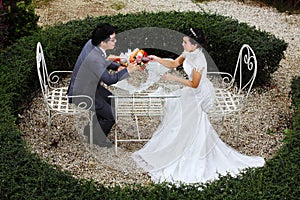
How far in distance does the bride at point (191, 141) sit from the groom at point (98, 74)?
0.47m

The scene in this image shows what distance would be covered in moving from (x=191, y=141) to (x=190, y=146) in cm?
6

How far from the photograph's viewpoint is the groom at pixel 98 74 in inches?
216

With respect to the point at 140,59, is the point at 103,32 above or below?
above

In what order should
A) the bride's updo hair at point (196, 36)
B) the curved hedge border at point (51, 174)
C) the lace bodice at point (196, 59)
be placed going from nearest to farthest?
the curved hedge border at point (51, 174)
the bride's updo hair at point (196, 36)
the lace bodice at point (196, 59)

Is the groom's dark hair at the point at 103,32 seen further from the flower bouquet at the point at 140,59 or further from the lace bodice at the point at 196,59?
the lace bodice at the point at 196,59

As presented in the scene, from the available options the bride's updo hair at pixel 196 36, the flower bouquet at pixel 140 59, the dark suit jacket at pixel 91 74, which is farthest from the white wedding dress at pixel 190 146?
the dark suit jacket at pixel 91 74

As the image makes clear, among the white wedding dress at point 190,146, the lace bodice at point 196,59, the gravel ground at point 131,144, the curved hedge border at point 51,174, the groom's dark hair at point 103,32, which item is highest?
the groom's dark hair at point 103,32

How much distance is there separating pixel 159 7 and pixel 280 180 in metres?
6.73

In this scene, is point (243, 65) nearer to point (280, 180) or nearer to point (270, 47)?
point (270, 47)

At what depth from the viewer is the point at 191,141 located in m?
5.54

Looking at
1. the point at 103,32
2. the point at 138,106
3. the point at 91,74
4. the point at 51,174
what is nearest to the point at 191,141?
the point at 138,106

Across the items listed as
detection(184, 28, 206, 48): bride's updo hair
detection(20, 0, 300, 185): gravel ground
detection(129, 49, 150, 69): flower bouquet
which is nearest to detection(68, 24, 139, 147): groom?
detection(129, 49, 150, 69): flower bouquet

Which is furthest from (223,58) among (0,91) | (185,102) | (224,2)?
(224,2)

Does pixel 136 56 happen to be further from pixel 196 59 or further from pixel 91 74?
pixel 196 59
